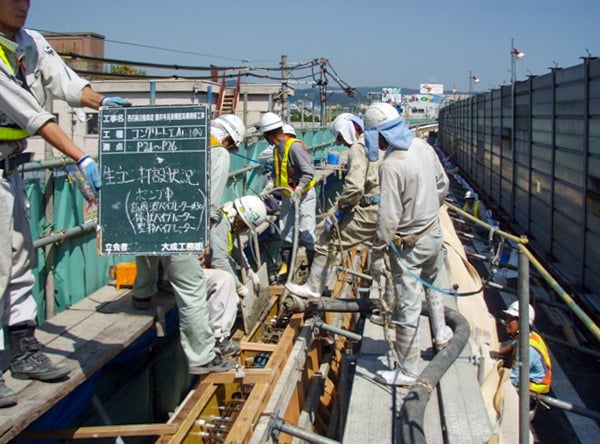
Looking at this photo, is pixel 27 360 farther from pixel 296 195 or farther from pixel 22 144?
pixel 296 195

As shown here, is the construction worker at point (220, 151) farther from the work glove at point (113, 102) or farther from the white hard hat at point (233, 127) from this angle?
the work glove at point (113, 102)

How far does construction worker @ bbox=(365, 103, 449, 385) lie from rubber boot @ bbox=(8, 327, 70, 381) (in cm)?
254

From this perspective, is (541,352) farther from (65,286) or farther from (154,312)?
(65,286)

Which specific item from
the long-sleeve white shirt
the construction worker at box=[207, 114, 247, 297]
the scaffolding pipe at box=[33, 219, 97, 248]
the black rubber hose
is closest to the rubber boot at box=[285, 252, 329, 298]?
the construction worker at box=[207, 114, 247, 297]

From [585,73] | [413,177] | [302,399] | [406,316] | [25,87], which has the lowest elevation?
[302,399]

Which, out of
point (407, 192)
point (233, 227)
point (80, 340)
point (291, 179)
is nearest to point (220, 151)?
point (233, 227)

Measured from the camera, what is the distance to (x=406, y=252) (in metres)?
5.55

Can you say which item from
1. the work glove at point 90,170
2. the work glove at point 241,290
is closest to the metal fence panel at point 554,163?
the work glove at point 241,290

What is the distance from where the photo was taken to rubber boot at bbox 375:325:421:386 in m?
5.49

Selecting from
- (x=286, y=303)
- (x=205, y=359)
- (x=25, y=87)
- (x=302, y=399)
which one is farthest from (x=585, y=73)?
(x=25, y=87)

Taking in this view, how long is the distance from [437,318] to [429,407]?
3.03 feet

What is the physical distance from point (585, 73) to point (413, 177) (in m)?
6.00

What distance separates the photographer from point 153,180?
4676 millimetres

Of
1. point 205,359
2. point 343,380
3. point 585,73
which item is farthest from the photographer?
point 585,73
